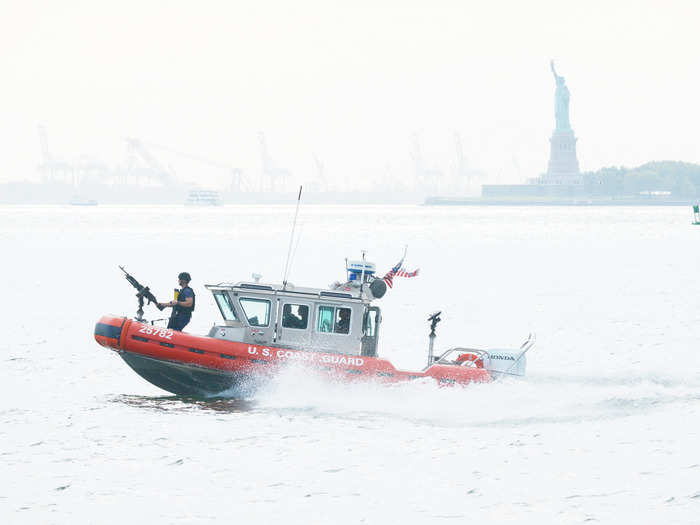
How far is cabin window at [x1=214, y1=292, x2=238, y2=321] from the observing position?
19.3 metres

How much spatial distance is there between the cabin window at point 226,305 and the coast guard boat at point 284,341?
17 millimetres

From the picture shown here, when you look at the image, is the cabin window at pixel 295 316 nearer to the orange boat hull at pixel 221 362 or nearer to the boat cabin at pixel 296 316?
the boat cabin at pixel 296 316

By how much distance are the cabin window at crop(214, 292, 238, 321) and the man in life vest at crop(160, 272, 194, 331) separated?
0.47 m

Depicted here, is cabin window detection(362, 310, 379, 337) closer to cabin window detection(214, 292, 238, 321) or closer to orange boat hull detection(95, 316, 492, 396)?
orange boat hull detection(95, 316, 492, 396)

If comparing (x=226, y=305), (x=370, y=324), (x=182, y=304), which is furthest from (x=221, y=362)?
(x=370, y=324)

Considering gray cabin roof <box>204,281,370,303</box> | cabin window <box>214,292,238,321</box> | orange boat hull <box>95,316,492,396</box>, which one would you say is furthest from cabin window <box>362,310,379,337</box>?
cabin window <box>214,292,238,321</box>

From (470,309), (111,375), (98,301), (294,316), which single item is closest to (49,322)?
(98,301)

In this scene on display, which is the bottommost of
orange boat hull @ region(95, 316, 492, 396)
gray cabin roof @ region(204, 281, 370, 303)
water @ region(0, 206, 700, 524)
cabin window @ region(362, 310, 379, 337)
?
water @ region(0, 206, 700, 524)

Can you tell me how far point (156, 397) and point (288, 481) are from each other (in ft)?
20.7

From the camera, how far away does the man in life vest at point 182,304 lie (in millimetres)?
19225

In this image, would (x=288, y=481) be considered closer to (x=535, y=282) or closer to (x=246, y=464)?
(x=246, y=464)

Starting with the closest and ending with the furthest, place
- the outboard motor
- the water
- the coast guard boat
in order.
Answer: the water < the coast guard boat < the outboard motor

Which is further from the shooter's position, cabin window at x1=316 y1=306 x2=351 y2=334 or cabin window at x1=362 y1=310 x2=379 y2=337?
cabin window at x1=362 y1=310 x2=379 y2=337

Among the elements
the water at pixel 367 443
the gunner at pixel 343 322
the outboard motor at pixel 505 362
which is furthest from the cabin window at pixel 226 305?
the outboard motor at pixel 505 362
